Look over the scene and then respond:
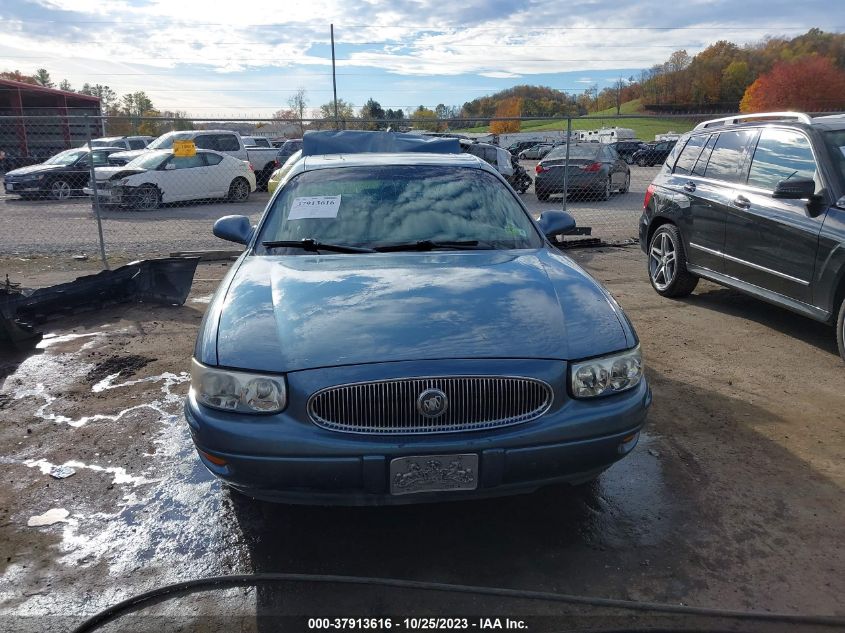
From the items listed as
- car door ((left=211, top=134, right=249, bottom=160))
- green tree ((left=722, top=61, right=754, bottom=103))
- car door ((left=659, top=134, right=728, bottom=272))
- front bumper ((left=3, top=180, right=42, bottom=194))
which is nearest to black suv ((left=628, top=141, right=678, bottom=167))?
car door ((left=211, top=134, right=249, bottom=160))

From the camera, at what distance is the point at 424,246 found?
12.2 feet

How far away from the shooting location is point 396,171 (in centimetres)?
429

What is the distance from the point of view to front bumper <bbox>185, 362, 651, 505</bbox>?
2529mm

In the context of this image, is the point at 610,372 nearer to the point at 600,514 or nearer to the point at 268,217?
the point at 600,514

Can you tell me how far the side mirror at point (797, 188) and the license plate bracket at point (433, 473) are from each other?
3.88 metres

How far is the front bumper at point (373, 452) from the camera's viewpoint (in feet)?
8.30

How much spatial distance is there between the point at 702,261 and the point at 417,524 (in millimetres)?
4595

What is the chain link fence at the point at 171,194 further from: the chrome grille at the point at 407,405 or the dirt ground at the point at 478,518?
the chrome grille at the point at 407,405

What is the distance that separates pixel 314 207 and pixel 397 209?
48cm

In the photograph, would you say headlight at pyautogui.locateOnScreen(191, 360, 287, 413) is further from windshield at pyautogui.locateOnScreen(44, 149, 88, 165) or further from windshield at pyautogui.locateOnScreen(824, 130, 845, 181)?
windshield at pyautogui.locateOnScreen(44, 149, 88, 165)

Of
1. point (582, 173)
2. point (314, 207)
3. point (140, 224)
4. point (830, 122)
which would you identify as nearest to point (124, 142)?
point (140, 224)

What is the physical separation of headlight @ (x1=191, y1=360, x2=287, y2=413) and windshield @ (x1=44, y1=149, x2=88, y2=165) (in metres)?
18.6

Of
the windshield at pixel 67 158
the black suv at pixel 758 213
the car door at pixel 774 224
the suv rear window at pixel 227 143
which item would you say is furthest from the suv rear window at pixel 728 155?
the windshield at pixel 67 158

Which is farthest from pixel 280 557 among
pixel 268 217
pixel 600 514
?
pixel 268 217
